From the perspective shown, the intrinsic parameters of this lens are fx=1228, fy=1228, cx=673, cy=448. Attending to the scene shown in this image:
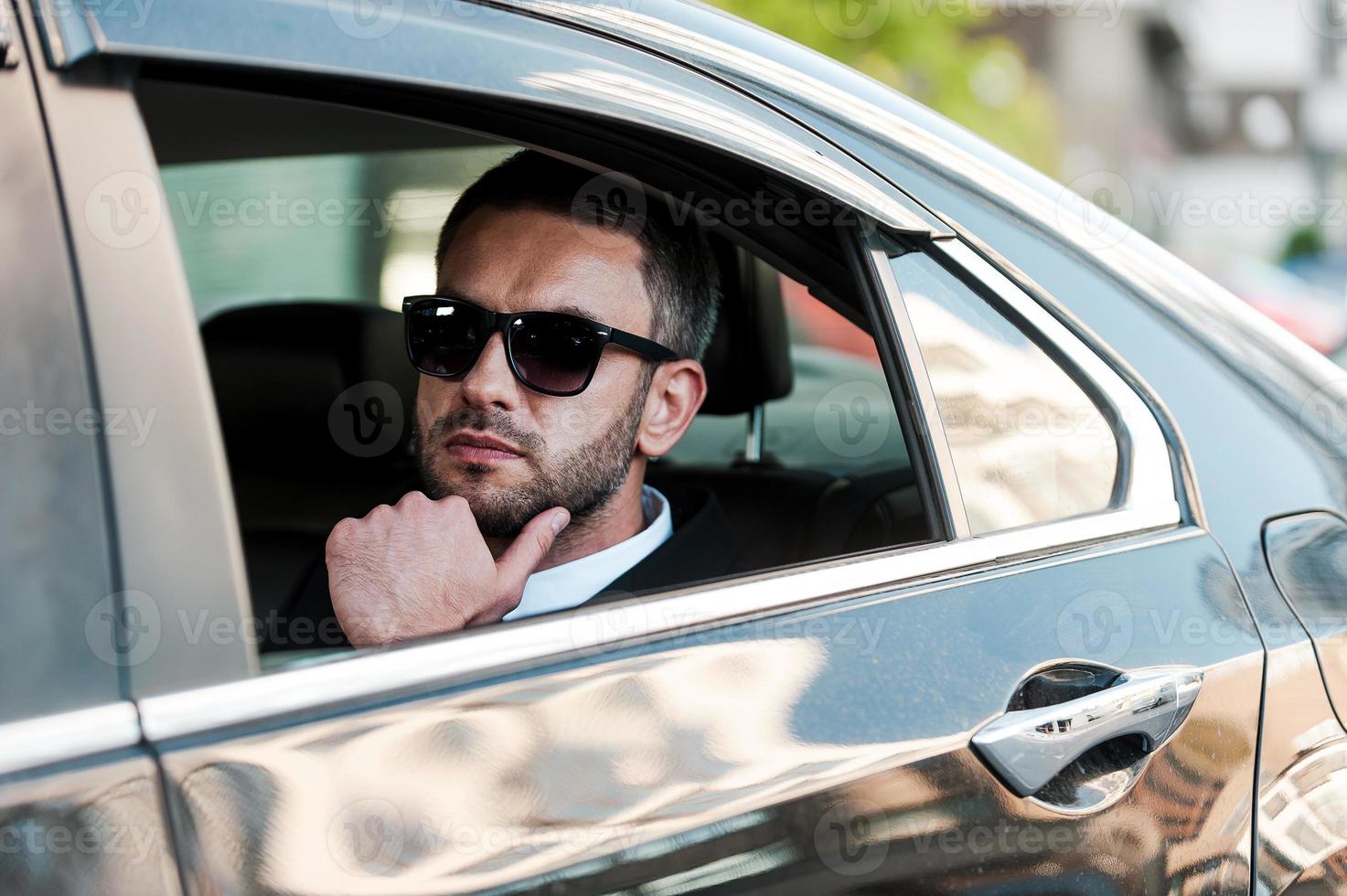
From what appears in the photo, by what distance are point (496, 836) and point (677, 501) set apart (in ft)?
4.17

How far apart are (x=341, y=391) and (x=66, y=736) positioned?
2115mm

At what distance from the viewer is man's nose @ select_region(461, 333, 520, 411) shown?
6.38 feet

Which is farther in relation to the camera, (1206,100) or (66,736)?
(1206,100)

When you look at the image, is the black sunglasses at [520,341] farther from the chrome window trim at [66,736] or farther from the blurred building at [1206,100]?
the blurred building at [1206,100]

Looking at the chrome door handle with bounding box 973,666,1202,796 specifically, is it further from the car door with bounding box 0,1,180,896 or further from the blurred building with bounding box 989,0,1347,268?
the blurred building with bounding box 989,0,1347,268

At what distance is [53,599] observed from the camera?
978 millimetres

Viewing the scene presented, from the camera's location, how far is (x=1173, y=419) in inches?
64.4

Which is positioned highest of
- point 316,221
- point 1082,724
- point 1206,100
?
point 1206,100

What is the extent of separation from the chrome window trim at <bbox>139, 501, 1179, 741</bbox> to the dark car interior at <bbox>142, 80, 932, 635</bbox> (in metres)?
0.34

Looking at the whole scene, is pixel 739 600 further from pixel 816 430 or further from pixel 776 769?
pixel 816 430

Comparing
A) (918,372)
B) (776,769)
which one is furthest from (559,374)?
(776,769)

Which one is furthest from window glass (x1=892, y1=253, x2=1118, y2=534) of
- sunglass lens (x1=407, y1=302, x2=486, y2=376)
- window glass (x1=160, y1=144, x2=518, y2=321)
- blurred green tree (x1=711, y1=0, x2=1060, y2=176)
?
blurred green tree (x1=711, y1=0, x2=1060, y2=176)

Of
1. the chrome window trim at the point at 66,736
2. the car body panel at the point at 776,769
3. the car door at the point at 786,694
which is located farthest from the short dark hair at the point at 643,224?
the chrome window trim at the point at 66,736

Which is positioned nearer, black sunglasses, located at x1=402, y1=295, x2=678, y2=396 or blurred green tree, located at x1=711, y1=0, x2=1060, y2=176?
black sunglasses, located at x1=402, y1=295, x2=678, y2=396
